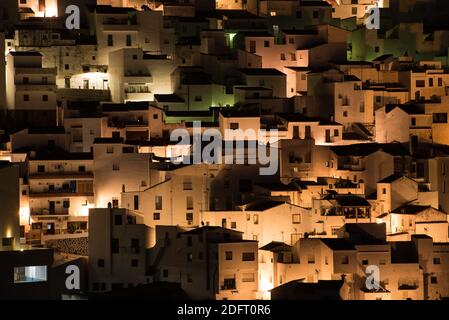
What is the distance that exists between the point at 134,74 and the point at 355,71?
21.9 ft

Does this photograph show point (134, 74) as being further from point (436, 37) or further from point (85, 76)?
point (436, 37)

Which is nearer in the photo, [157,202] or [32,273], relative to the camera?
[32,273]

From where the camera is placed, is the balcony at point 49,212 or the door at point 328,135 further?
the door at point 328,135

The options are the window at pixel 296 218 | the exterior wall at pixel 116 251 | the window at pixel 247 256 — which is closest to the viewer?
the window at pixel 247 256

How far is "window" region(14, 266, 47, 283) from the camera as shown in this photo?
3016 cm

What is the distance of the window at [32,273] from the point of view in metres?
30.2

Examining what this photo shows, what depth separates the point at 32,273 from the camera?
30.4 m

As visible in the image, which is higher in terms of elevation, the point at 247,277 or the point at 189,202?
the point at 189,202

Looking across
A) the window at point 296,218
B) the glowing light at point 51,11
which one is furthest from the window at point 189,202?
the glowing light at point 51,11

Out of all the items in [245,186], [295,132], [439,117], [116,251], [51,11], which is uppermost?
[51,11]

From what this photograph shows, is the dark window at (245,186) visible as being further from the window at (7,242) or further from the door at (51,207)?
the window at (7,242)

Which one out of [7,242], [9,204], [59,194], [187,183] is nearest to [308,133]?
[187,183]

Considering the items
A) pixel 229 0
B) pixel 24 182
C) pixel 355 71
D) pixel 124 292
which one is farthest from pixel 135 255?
pixel 229 0

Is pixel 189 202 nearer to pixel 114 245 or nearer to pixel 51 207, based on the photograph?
pixel 114 245
